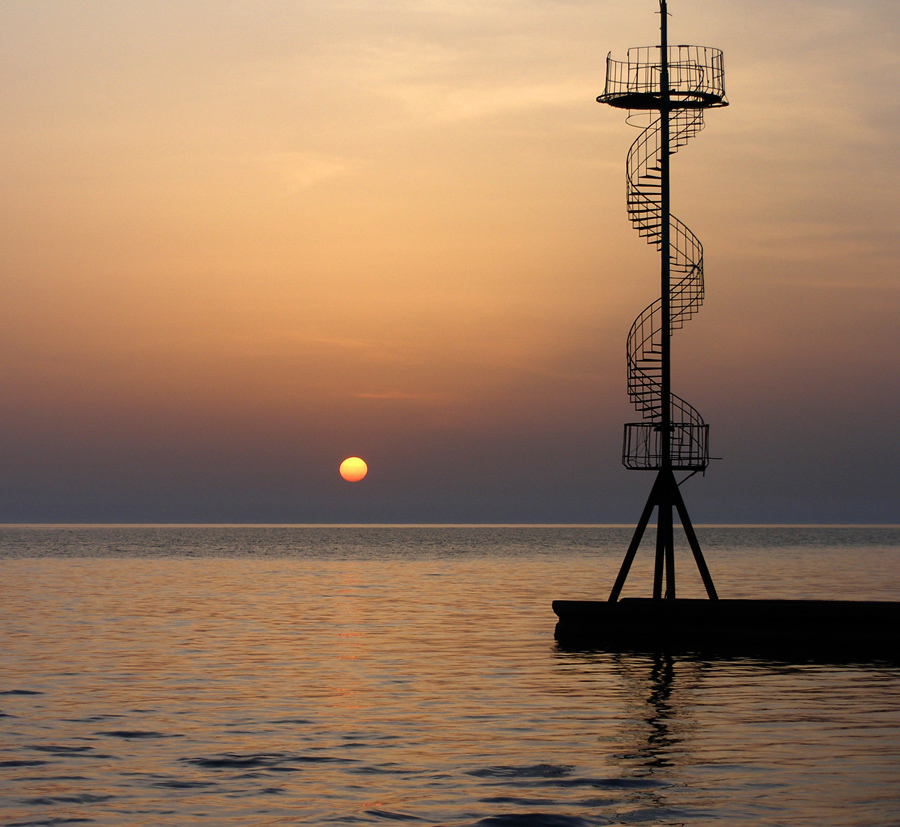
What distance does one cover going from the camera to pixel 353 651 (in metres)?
34.6

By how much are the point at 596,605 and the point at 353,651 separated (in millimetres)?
7447

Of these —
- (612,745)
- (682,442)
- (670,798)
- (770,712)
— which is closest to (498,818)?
(670,798)

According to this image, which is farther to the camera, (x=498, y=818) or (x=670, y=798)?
(x=670, y=798)

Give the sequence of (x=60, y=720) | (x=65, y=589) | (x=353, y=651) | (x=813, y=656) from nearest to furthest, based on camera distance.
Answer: (x=60, y=720), (x=813, y=656), (x=353, y=651), (x=65, y=589)

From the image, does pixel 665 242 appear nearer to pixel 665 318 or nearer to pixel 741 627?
→ pixel 665 318

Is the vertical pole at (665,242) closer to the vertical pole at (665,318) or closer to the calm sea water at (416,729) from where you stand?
the vertical pole at (665,318)

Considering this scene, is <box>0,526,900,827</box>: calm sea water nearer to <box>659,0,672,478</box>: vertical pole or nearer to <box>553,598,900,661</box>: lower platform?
<box>553,598,900,661</box>: lower platform

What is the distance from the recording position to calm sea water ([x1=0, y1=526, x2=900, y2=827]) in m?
15.6

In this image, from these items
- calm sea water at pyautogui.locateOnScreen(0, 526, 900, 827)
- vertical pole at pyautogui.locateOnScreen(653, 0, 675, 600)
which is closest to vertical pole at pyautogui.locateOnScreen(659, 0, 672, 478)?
vertical pole at pyautogui.locateOnScreen(653, 0, 675, 600)

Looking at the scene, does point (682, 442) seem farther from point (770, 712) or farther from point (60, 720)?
point (60, 720)

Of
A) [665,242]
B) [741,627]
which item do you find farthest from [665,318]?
[741,627]

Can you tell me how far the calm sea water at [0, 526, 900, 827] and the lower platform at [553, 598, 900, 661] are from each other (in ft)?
3.25

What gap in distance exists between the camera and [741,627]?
107 feet

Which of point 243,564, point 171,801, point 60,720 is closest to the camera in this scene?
point 171,801
